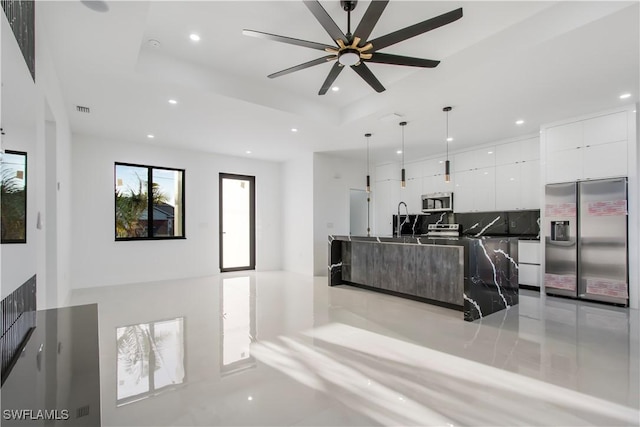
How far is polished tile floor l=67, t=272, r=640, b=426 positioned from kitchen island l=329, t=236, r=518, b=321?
208mm

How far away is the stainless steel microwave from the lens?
23.1 ft

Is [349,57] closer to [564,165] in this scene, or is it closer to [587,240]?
[564,165]

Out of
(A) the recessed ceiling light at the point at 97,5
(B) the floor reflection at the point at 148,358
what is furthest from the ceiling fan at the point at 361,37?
(B) the floor reflection at the point at 148,358

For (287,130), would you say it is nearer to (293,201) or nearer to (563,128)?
(293,201)

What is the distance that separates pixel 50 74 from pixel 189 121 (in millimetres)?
2045

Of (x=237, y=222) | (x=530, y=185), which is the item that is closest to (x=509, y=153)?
(x=530, y=185)

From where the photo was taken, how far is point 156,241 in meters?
6.57

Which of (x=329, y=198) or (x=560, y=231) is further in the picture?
(x=329, y=198)

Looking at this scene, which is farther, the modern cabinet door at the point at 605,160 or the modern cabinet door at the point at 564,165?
the modern cabinet door at the point at 564,165

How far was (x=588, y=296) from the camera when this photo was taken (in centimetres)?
479

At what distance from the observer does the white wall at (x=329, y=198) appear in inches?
289

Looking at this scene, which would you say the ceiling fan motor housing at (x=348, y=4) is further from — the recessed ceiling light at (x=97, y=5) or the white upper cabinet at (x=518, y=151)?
the white upper cabinet at (x=518, y=151)

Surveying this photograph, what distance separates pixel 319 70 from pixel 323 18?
1.57 meters

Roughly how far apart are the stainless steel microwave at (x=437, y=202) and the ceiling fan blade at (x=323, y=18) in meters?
5.22
